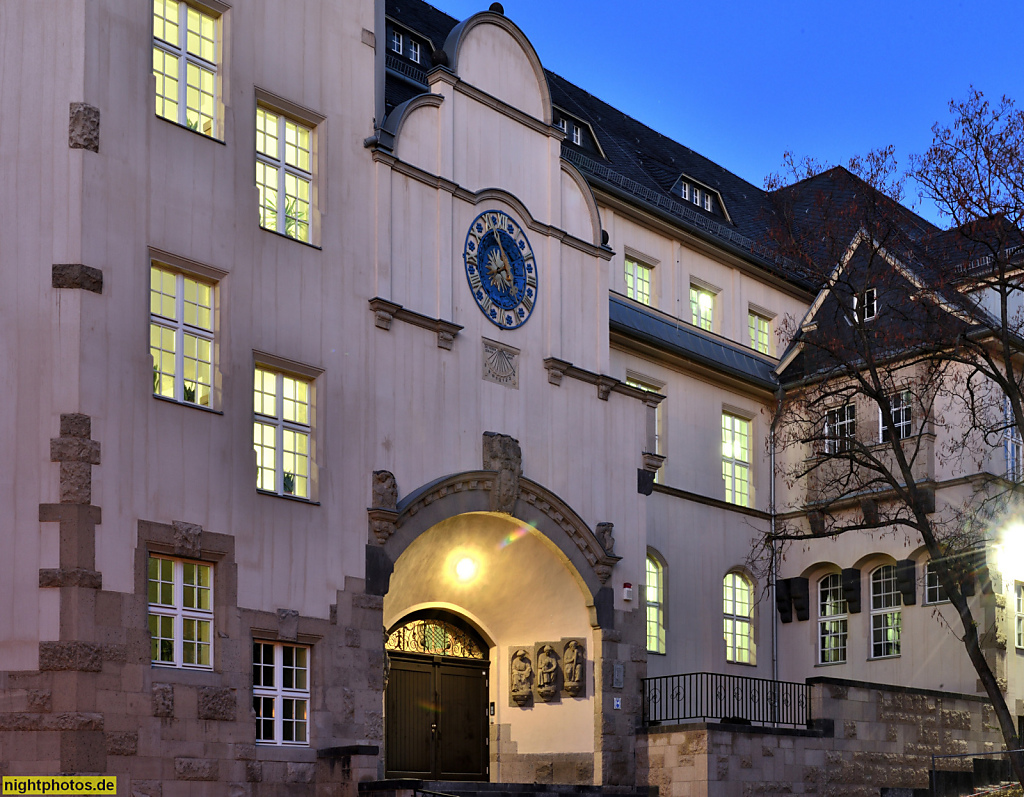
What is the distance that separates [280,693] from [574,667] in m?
6.31

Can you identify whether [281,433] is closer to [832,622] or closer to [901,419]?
[832,622]

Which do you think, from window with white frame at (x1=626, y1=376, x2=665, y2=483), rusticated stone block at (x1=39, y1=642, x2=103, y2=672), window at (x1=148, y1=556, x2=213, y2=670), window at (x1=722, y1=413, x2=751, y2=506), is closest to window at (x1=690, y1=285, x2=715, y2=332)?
window at (x1=722, y1=413, x2=751, y2=506)

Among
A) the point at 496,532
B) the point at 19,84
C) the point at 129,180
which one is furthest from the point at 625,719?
the point at 19,84

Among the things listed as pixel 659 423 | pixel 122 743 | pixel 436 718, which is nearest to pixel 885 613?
pixel 659 423

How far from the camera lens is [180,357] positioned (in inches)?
706

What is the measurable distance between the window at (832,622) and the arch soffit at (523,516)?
855cm

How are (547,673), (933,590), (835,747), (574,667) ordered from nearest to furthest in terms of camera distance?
(574,667)
(547,673)
(835,747)
(933,590)

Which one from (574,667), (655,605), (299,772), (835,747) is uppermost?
(655,605)

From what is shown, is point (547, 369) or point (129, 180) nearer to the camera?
point (129, 180)

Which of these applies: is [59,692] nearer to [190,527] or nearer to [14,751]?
[14,751]

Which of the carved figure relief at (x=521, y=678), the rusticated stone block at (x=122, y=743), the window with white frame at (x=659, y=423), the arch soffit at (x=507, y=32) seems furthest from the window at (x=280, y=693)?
the window with white frame at (x=659, y=423)

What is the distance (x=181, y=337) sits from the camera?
707 inches

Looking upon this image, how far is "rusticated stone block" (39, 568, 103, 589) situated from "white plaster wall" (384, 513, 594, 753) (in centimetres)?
635

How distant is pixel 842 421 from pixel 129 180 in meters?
18.0
